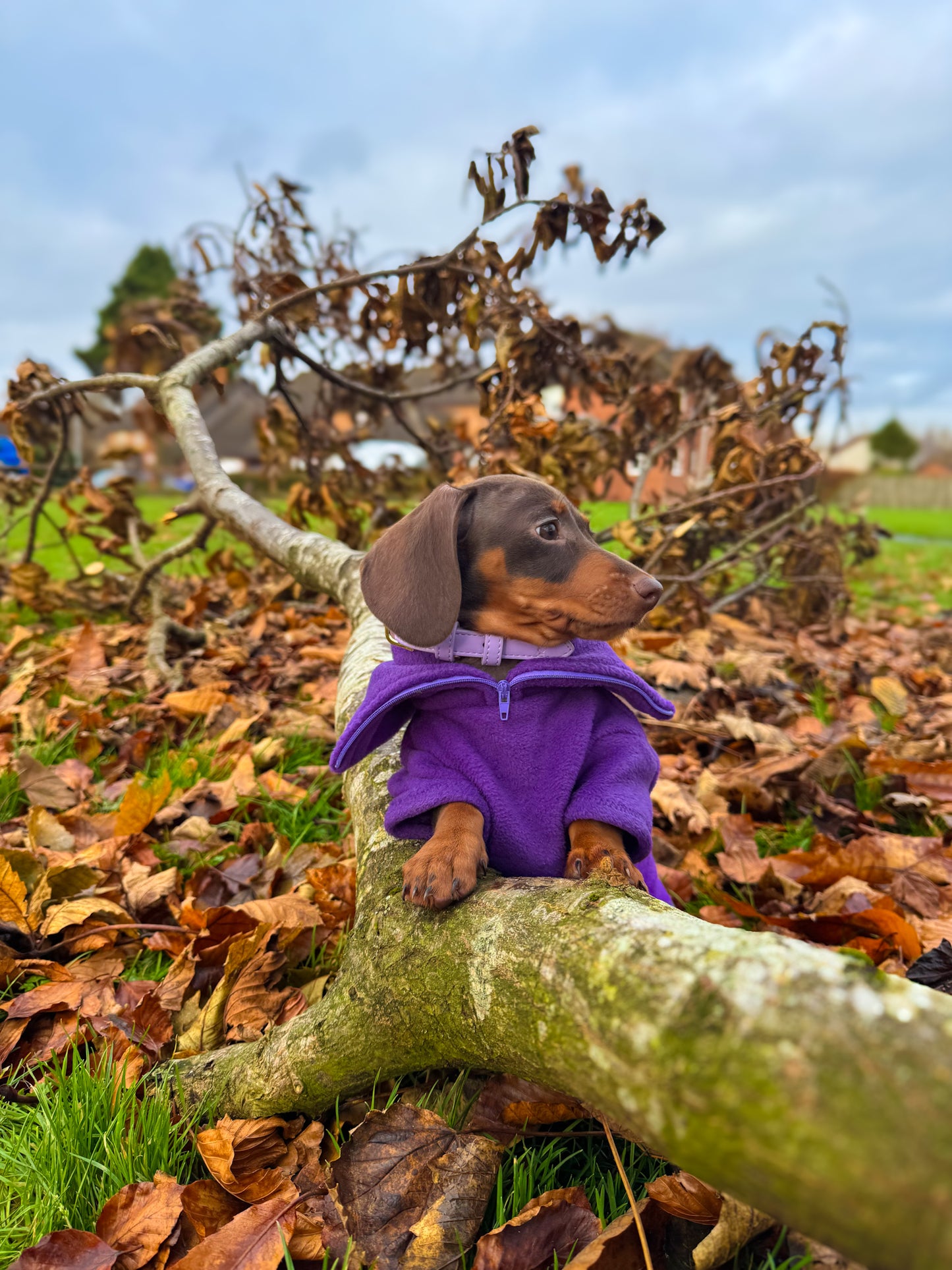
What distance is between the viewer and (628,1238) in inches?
53.4

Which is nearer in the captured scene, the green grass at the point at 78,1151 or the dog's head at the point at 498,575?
the green grass at the point at 78,1151

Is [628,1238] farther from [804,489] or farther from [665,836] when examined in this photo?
[804,489]

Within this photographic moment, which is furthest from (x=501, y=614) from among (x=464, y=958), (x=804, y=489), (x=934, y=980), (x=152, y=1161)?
(x=804, y=489)

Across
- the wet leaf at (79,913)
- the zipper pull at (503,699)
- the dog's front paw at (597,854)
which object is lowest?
the wet leaf at (79,913)

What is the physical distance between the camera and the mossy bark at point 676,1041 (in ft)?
2.56

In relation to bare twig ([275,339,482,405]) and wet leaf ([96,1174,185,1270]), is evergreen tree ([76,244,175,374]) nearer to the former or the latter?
bare twig ([275,339,482,405])

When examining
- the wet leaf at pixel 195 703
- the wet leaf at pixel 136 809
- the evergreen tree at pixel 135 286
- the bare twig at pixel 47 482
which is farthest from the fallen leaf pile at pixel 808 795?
the evergreen tree at pixel 135 286

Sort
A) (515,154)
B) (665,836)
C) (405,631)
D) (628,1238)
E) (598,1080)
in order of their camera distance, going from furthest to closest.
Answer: (515,154) < (665,836) < (405,631) < (628,1238) < (598,1080)

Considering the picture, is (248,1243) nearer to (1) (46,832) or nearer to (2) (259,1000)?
(2) (259,1000)

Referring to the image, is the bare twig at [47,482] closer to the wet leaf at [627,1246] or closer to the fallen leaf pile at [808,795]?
the fallen leaf pile at [808,795]

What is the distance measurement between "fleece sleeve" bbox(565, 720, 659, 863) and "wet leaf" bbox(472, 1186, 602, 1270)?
681 mm

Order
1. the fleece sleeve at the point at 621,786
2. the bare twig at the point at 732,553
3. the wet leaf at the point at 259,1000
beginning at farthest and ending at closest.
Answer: the bare twig at the point at 732,553 < the wet leaf at the point at 259,1000 < the fleece sleeve at the point at 621,786

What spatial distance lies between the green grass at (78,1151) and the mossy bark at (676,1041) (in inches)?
6.8

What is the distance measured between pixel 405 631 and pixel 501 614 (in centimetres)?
26
